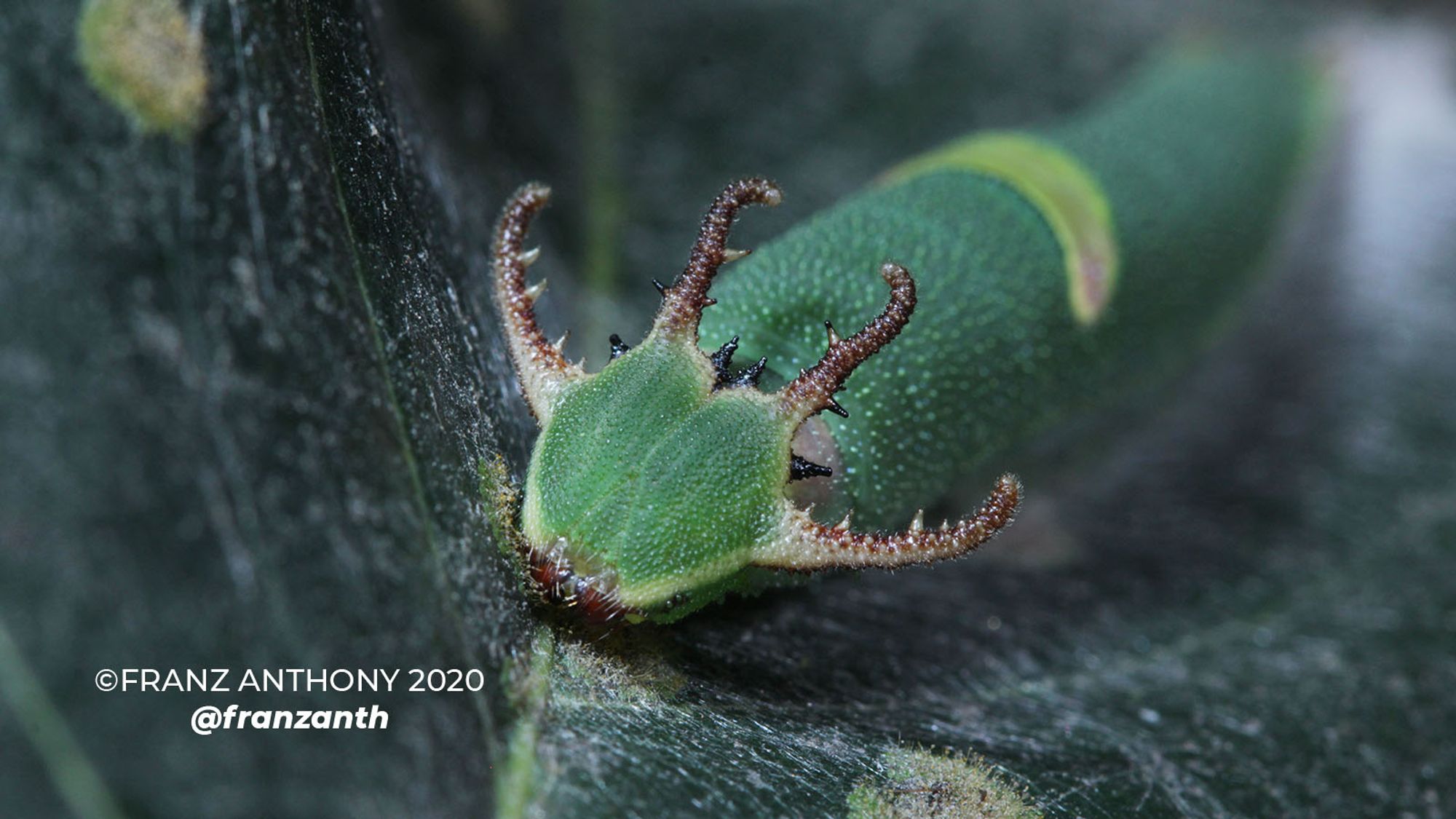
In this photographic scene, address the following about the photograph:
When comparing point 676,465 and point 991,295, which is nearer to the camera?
point 676,465

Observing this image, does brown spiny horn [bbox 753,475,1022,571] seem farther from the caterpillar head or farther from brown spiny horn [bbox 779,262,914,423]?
brown spiny horn [bbox 779,262,914,423]

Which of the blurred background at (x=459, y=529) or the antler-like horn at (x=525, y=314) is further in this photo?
the antler-like horn at (x=525, y=314)

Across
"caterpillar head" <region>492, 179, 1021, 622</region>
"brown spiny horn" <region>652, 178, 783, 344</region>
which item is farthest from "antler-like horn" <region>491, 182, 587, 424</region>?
"brown spiny horn" <region>652, 178, 783, 344</region>

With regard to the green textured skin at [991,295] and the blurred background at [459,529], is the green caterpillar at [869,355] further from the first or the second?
the blurred background at [459,529]

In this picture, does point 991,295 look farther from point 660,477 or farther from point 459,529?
point 459,529

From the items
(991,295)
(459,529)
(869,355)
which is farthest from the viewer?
(991,295)

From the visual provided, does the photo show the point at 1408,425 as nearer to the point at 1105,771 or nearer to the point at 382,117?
the point at 1105,771

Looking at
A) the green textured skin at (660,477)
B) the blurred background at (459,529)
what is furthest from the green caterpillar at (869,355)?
the blurred background at (459,529)

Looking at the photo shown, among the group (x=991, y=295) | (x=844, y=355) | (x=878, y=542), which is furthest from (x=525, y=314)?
(x=991, y=295)
